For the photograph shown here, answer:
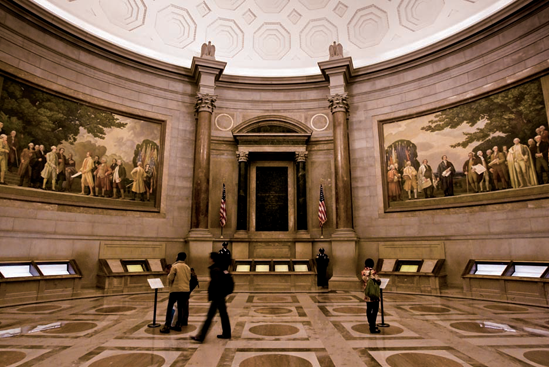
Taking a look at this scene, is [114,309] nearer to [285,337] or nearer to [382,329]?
[285,337]

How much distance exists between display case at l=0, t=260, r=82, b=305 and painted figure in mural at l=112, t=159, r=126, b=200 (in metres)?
3.36

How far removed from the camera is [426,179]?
1326 cm

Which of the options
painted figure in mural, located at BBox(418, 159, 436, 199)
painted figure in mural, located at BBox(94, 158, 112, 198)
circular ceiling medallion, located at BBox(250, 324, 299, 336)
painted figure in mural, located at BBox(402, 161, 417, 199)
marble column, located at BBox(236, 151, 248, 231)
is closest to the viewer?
circular ceiling medallion, located at BBox(250, 324, 299, 336)

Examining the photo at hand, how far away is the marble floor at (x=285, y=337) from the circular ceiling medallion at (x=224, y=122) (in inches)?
354

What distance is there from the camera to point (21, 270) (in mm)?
9422

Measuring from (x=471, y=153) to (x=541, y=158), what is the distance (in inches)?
84.0

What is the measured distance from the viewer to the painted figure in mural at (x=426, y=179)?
1310 cm

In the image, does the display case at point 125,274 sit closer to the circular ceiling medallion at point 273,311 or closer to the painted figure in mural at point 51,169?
the painted figure in mural at point 51,169

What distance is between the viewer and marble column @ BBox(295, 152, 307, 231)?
1462 centimetres

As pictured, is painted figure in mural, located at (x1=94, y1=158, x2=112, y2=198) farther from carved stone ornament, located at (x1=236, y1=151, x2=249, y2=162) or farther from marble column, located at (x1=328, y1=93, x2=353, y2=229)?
marble column, located at (x1=328, y1=93, x2=353, y2=229)

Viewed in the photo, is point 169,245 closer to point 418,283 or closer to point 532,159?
point 418,283

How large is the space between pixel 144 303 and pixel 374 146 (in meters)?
11.1

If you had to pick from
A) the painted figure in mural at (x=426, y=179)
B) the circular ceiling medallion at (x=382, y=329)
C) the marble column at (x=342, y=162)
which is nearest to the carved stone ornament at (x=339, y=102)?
the marble column at (x=342, y=162)

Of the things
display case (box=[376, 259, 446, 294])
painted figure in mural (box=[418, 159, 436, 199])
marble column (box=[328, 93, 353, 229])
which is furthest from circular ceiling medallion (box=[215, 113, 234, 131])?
display case (box=[376, 259, 446, 294])
